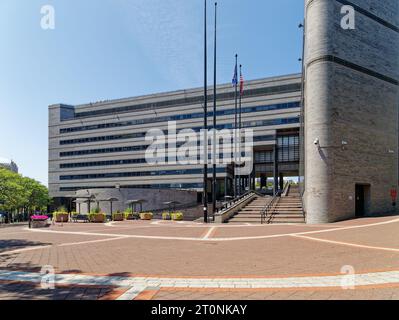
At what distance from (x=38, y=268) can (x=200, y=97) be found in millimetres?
63355

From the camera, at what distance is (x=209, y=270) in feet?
25.6

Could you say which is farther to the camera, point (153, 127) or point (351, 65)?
point (153, 127)

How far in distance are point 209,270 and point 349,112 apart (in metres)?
21.3

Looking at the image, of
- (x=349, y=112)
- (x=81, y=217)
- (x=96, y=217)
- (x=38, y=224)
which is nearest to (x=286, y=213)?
(x=349, y=112)

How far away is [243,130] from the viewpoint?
62375mm

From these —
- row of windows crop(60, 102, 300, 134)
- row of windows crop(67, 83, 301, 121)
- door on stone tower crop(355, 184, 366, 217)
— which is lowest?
door on stone tower crop(355, 184, 366, 217)

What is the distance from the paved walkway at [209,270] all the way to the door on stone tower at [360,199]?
14916mm

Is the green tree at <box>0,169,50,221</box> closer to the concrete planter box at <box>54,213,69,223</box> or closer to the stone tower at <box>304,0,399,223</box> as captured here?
the concrete planter box at <box>54,213,69,223</box>

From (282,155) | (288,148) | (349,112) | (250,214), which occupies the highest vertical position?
(349,112)

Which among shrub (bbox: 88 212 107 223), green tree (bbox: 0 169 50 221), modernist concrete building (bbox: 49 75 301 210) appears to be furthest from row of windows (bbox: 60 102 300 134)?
shrub (bbox: 88 212 107 223)

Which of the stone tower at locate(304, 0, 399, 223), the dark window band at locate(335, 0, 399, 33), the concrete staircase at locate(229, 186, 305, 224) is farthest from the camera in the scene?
the dark window band at locate(335, 0, 399, 33)

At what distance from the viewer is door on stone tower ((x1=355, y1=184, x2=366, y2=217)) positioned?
25.8m

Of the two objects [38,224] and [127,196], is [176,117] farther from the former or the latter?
[38,224]
